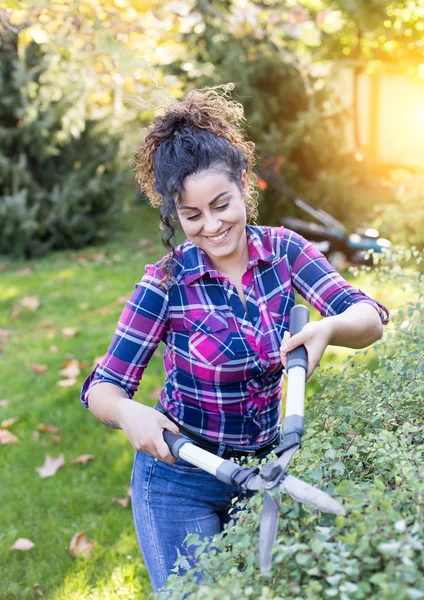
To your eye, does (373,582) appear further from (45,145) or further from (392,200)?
(45,145)

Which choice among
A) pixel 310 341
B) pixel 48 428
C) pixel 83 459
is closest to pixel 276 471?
pixel 310 341

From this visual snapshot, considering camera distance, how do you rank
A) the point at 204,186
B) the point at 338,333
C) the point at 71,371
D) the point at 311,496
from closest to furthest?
the point at 311,496 < the point at 338,333 < the point at 204,186 < the point at 71,371

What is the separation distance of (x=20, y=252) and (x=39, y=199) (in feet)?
2.47

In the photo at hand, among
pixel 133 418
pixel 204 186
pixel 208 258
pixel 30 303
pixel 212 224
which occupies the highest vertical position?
pixel 204 186

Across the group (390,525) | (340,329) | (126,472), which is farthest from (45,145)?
(390,525)

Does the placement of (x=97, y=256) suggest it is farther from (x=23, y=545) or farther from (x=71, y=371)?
(x=23, y=545)

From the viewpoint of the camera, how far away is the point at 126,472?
379 cm

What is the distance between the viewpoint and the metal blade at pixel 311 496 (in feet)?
3.95

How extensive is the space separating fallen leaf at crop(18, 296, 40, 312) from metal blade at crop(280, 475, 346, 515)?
5523 millimetres

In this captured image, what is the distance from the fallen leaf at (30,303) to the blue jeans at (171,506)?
4585mm

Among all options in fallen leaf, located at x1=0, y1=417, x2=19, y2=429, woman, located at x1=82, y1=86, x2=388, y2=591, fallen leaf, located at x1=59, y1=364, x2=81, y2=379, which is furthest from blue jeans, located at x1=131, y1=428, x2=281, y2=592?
fallen leaf, located at x1=59, y1=364, x2=81, y2=379

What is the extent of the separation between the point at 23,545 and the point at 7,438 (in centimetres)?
109

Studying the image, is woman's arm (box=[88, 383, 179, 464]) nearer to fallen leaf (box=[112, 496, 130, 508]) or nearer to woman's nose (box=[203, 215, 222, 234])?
woman's nose (box=[203, 215, 222, 234])

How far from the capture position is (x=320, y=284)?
214cm
